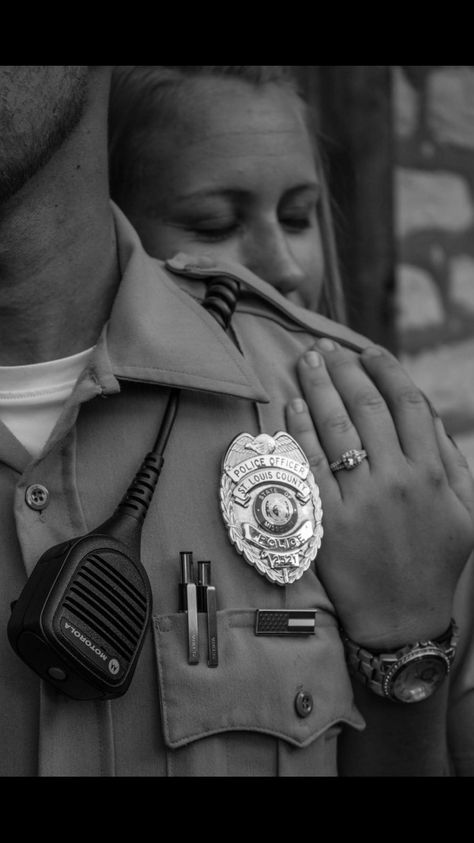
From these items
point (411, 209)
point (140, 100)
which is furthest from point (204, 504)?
point (411, 209)

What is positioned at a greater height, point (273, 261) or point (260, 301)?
point (260, 301)

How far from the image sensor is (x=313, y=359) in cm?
153

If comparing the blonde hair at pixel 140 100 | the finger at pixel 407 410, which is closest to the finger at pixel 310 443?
the finger at pixel 407 410

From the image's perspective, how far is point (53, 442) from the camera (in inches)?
51.3

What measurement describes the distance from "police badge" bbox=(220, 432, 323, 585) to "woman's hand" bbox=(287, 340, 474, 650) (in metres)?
0.04

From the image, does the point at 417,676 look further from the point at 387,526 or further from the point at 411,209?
the point at 411,209

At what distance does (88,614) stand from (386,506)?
1.41 feet

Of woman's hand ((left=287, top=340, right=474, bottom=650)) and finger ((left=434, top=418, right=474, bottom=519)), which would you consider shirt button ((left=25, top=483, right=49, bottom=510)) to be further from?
finger ((left=434, top=418, right=474, bottom=519))

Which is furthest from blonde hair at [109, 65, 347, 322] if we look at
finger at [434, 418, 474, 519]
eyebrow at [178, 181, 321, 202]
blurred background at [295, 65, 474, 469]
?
finger at [434, 418, 474, 519]

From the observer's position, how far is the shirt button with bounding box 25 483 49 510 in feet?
4.22

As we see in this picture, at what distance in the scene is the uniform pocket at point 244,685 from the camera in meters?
1.28

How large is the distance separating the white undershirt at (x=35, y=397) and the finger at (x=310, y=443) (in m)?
0.28
